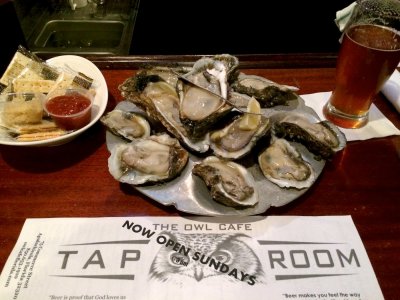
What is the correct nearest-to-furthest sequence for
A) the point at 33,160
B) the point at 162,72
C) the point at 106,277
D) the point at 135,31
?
the point at 106,277 < the point at 33,160 < the point at 162,72 < the point at 135,31

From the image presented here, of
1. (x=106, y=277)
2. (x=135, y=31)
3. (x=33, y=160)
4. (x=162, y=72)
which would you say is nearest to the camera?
(x=106, y=277)

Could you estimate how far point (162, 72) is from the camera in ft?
3.78

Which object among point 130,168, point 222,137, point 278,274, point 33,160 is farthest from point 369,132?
point 33,160

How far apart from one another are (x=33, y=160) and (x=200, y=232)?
22.0 inches

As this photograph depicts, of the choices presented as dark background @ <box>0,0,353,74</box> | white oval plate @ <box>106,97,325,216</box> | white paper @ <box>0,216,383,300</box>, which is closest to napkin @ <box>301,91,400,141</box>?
white oval plate @ <box>106,97,325,216</box>

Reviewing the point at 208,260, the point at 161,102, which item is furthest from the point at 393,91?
the point at 208,260

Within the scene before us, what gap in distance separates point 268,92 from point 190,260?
60 centimetres

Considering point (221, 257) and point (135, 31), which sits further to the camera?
point (135, 31)

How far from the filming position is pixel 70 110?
1.09 meters

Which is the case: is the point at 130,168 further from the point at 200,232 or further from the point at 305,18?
the point at 305,18

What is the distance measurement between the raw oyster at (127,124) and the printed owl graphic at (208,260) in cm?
32

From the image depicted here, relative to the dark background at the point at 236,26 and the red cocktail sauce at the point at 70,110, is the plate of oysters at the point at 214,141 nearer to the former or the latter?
the red cocktail sauce at the point at 70,110

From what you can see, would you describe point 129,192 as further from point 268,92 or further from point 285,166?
point 268,92

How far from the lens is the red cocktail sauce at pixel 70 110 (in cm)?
107
